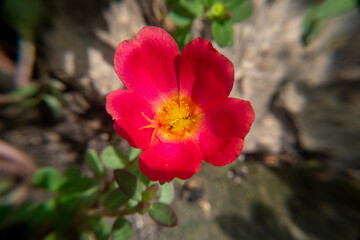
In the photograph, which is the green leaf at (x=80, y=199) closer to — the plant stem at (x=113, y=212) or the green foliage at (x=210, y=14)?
the plant stem at (x=113, y=212)

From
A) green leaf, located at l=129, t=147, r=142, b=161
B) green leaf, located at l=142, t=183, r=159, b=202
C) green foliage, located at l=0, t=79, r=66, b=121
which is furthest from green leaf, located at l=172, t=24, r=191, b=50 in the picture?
green foliage, located at l=0, t=79, r=66, b=121

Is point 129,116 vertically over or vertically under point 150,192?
over

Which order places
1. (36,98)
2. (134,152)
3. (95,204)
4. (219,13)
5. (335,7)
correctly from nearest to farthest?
(134,152), (219,13), (95,204), (335,7), (36,98)

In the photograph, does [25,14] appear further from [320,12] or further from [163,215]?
[320,12]

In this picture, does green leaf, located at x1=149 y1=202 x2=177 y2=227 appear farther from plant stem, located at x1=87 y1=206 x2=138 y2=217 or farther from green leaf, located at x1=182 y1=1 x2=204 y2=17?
green leaf, located at x1=182 y1=1 x2=204 y2=17

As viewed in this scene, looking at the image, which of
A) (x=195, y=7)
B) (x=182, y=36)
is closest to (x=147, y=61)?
(x=182, y=36)

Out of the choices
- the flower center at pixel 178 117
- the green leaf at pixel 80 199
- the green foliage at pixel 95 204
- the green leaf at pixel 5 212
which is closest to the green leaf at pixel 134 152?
the green foliage at pixel 95 204

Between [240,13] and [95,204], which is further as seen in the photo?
[95,204]
